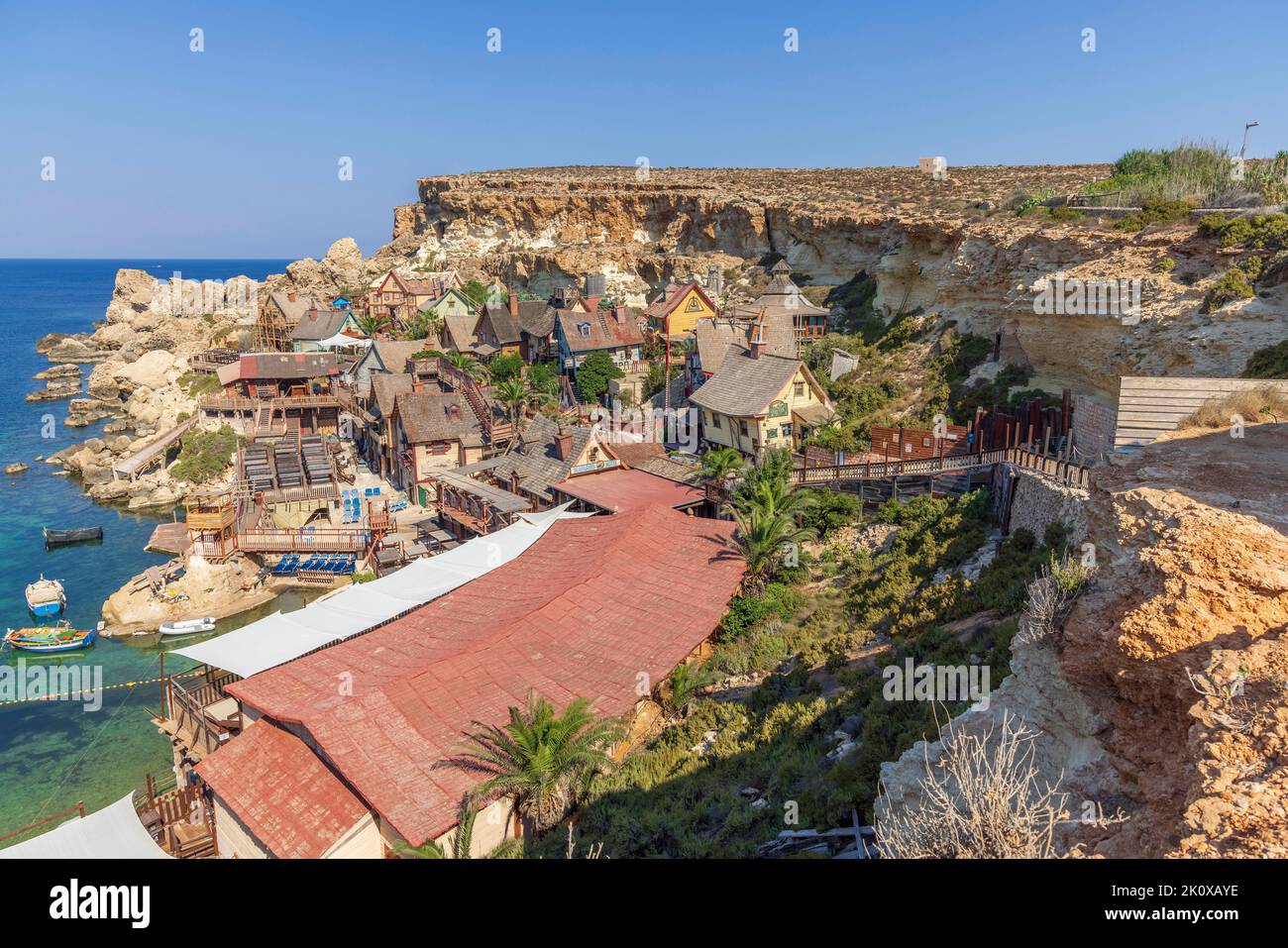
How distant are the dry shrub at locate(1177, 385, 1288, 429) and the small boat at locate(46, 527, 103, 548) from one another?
53.0m

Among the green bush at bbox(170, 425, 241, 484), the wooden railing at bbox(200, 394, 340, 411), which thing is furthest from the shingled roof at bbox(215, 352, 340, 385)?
the green bush at bbox(170, 425, 241, 484)

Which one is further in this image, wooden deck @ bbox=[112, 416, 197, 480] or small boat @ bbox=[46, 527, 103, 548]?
wooden deck @ bbox=[112, 416, 197, 480]

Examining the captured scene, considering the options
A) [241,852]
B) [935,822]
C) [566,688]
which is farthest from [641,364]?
[935,822]

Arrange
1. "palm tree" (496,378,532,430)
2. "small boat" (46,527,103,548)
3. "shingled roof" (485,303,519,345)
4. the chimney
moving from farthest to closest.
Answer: "shingled roof" (485,303,519,345) → "palm tree" (496,378,532,430) → "small boat" (46,527,103,548) → the chimney

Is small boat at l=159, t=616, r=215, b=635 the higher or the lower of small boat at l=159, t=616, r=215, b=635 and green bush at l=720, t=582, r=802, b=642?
the lower

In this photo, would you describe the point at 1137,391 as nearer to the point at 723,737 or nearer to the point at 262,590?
the point at 723,737

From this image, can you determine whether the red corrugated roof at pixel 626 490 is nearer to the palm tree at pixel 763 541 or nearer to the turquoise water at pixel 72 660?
the palm tree at pixel 763 541

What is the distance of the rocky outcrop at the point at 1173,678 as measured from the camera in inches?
243

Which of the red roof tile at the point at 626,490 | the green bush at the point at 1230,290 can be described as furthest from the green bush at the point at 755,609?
the green bush at the point at 1230,290

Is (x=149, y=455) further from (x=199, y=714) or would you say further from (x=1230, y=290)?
(x=1230, y=290)

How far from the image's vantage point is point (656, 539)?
2772 cm

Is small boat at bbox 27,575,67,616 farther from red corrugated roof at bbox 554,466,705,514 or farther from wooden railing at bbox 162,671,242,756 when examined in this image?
red corrugated roof at bbox 554,466,705,514

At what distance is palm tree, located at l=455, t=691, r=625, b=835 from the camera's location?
15812mm
